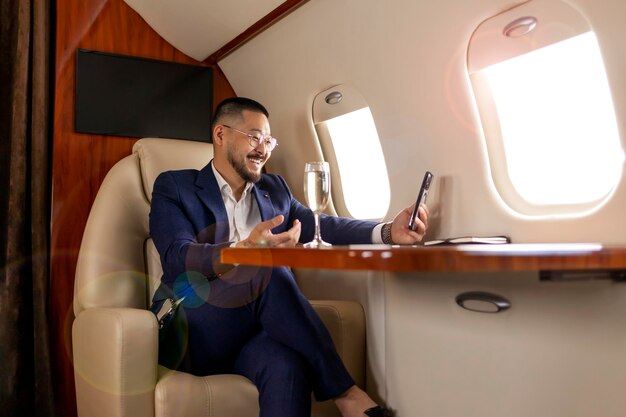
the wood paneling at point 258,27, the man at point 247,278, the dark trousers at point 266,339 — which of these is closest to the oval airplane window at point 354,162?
the wood paneling at point 258,27

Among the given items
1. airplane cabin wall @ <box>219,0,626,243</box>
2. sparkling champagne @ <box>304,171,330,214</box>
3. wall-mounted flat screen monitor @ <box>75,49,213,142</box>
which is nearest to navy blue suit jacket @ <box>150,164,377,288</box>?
airplane cabin wall @ <box>219,0,626,243</box>

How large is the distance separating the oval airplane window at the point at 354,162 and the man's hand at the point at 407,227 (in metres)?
0.87

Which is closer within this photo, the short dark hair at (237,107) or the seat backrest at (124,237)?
the seat backrest at (124,237)

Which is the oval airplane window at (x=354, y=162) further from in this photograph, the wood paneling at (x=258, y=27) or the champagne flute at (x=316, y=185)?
the champagne flute at (x=316, y=185)

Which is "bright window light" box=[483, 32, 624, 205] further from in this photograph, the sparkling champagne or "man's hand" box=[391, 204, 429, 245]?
the sparkling champagne

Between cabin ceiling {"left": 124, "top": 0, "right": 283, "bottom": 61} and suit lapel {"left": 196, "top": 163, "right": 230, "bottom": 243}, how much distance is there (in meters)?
0.80

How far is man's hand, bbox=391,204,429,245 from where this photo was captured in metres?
2.26

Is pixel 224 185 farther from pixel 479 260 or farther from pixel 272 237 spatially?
pixel 479 260

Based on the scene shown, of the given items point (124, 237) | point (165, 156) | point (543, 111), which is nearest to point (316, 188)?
point (543, 111)

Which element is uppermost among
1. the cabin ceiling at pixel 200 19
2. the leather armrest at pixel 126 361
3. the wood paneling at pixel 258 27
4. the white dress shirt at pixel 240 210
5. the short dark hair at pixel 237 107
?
the cabin ceiling at pixel 200 19

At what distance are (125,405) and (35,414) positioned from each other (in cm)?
113

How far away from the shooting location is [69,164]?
293 centimetres

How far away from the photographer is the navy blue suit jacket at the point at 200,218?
2.17 meters

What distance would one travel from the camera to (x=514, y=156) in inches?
95.2
